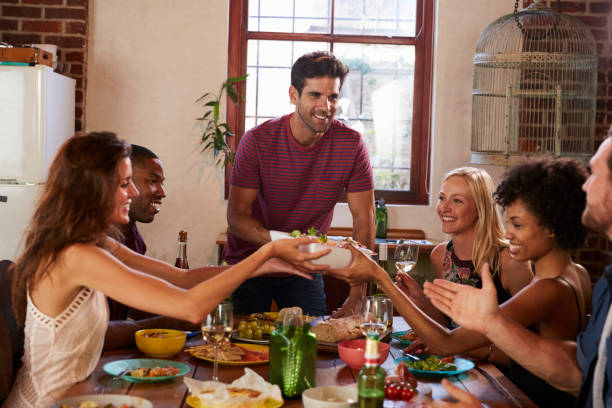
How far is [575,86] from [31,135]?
3.12m

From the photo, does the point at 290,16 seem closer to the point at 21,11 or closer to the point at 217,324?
the point at 21,11

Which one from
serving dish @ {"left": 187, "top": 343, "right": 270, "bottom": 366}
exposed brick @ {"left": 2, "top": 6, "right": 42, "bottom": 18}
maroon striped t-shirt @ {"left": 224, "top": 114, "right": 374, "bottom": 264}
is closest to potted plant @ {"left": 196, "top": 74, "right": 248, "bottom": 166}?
exposed brick @ {"left": 2, "top": 6, "right": 42, "bottom": 18}

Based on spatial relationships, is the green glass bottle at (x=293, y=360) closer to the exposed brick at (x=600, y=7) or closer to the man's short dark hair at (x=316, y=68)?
the man's short dark hair at (x=316, y=68)

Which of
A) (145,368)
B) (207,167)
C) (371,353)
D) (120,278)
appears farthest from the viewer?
(207,167)

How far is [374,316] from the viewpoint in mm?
1912

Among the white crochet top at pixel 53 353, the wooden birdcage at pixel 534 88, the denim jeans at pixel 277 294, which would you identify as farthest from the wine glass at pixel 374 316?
the wooden birdcage at pixel 534 88

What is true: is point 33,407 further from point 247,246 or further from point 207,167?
point 207,167

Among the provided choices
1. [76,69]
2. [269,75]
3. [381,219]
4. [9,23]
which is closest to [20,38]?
[9,23]

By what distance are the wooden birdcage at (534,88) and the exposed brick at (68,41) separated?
2445mm

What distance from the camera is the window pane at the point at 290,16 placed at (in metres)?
4.62

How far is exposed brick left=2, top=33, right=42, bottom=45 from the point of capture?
430 cm

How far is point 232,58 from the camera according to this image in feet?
14.8

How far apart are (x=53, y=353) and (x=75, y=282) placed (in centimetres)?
19

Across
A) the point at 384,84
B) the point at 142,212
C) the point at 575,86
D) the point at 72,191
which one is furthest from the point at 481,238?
the point at 384,84
